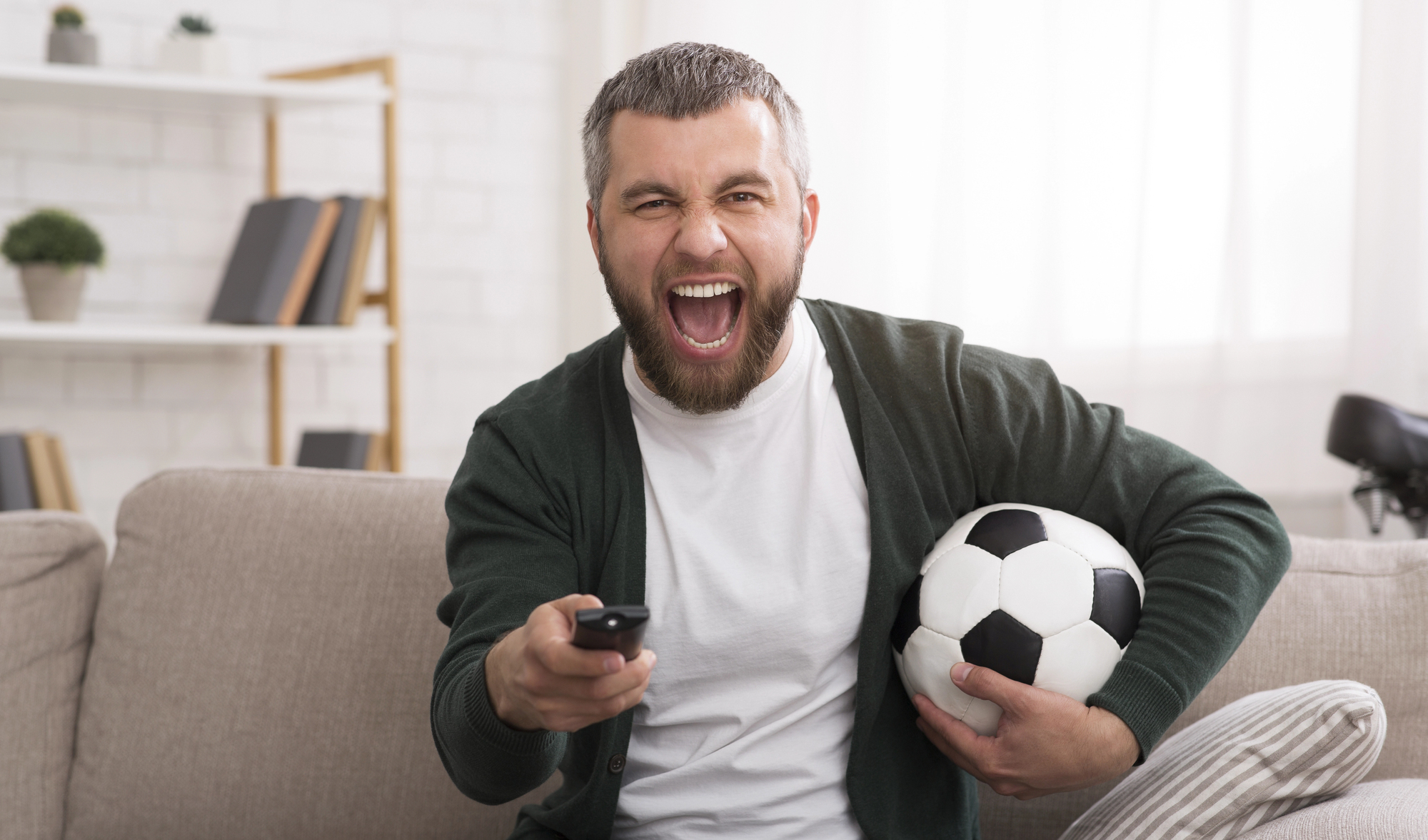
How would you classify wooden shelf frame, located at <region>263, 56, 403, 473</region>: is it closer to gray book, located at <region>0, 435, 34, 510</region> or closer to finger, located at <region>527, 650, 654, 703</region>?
gray book, located at <region>0, 435, 34, 510</region>

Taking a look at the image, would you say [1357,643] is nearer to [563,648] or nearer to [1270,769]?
[1270,769]

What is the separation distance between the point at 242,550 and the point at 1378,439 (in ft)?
4.90

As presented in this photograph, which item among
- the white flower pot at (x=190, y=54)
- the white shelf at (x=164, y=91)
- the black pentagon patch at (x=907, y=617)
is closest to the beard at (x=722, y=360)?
the black pentagon patch at (x=907, y=617)

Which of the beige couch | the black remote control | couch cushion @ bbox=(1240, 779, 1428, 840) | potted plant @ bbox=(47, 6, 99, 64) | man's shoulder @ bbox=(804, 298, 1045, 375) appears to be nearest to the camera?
the black remote control

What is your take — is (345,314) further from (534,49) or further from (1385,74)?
(1385,74)

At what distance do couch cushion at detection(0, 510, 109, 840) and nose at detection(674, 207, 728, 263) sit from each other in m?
0.93

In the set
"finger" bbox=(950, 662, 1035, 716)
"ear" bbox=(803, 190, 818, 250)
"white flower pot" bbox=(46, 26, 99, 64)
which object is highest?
"white flower pot" bbox=(46, 26, 99, 64)

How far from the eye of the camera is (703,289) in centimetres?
121

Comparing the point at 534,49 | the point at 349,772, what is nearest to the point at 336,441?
the point at 534,49

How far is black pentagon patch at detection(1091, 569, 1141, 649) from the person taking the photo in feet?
3.57

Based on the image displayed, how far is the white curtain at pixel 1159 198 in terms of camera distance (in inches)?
74.3

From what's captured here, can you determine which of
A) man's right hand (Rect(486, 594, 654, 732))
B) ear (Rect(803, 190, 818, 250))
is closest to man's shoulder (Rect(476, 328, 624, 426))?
ear (Rect(803, 190, 818, 250))

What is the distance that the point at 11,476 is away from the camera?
8.15ft

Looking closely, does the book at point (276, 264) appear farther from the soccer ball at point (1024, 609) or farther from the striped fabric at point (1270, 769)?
the striped fabric at point (1270, 769)
